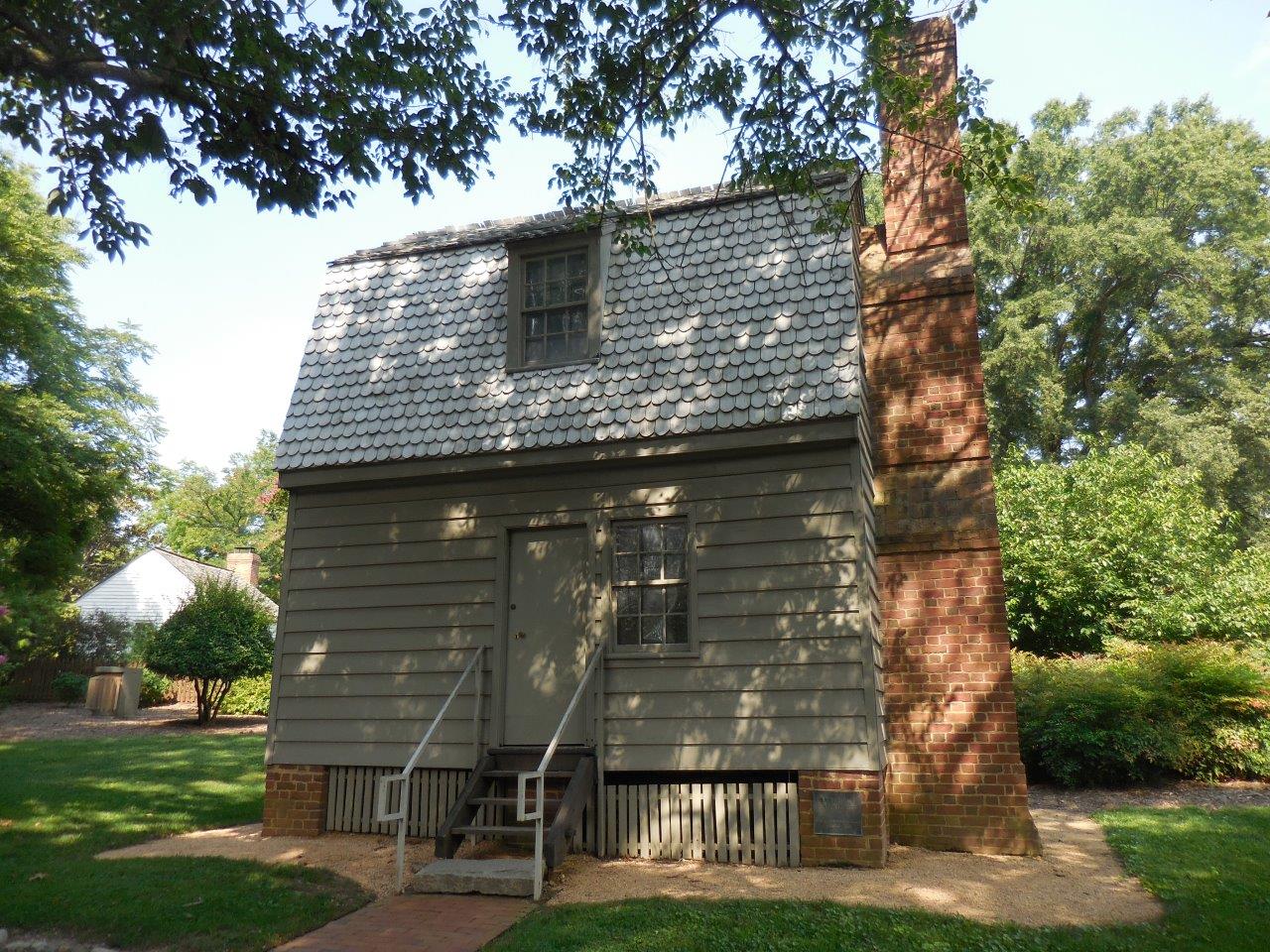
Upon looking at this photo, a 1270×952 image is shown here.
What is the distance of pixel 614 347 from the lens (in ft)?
28.5

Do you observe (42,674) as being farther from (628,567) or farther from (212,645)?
(628,567)

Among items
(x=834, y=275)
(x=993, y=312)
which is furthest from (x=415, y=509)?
(x=993, y=312)

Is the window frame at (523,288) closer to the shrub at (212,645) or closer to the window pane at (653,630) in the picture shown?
the window pane at (653,630)

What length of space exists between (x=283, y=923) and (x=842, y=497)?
531 centimetres

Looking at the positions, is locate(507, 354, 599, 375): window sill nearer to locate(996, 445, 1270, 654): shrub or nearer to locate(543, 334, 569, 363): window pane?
locate(543, 334, 569, 363): window pane

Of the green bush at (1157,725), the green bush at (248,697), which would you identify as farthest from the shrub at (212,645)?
the green bush at (1157,725)

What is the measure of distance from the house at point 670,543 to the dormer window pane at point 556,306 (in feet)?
0.12

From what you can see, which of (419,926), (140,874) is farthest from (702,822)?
(140,874)

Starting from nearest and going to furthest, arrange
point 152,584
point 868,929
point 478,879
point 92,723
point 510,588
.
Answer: point 868,929 → point 478,879 → point 510,588 → point 92,723 → point 152,584

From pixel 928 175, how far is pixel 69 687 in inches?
941

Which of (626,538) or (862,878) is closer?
(862,878)

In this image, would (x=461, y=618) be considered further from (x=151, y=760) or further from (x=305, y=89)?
(x=151, y=760)

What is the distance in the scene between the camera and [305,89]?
7332mm

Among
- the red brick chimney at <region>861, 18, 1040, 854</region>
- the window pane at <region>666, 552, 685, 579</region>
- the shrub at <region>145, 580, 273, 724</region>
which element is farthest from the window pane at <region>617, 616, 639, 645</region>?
the shrub at <region>145, 580, 273, 724</region>
